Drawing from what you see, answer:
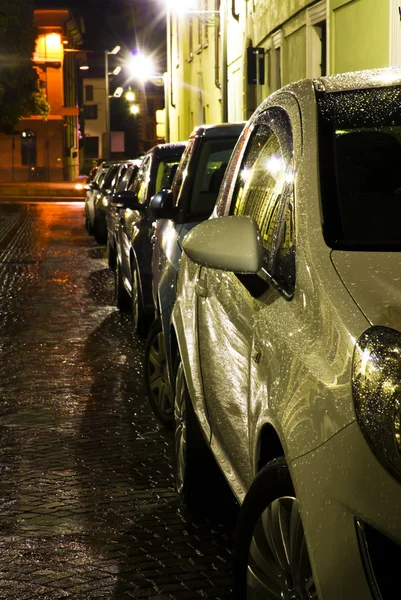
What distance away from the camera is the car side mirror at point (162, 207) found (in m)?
8.29

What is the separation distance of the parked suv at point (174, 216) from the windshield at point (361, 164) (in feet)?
9.71

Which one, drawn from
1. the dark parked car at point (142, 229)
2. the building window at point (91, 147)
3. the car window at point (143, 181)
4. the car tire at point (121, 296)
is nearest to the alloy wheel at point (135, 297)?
the dark parked car at point (142, 229)

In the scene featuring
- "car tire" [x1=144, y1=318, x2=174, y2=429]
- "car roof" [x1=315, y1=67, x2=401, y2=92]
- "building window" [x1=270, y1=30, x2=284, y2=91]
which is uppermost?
"building window" [x1=270, y1=30, x2=284, y2=91]

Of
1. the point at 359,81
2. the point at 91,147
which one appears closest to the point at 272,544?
the point at 359,81

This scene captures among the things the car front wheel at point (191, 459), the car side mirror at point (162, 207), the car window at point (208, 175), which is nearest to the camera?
the car front wheel at point (191, 459)

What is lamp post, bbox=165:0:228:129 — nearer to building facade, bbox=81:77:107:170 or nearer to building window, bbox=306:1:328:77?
building window, bbox=306:1:328:77

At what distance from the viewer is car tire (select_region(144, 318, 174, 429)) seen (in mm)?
7848

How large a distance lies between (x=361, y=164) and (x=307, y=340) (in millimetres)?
1012

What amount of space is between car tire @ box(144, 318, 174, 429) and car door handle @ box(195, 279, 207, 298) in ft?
8.31

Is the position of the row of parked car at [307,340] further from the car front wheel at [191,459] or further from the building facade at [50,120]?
the building facade at [50,120]

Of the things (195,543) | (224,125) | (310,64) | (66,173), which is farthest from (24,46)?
(195,543)

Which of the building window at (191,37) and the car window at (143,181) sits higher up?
the building window at (191,37)

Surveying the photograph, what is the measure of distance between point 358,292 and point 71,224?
33602mm

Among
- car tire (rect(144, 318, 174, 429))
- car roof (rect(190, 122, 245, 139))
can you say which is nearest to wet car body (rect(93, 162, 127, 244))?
car roof (rect(190, 122, 245, 139))
